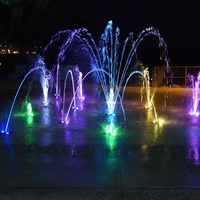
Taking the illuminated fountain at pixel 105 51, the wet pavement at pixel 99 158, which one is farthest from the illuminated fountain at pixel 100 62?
the wet pavement at pixel 99 158

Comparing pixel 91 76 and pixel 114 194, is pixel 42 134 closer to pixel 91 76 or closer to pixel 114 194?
pixel 114 194

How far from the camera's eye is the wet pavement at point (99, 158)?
16.6 feet

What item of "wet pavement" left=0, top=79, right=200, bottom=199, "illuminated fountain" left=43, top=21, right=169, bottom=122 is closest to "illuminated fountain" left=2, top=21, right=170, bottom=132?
"illuminated fountain" left=43, top=21, right=169, bottom=122

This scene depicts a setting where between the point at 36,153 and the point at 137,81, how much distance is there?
20.5 m

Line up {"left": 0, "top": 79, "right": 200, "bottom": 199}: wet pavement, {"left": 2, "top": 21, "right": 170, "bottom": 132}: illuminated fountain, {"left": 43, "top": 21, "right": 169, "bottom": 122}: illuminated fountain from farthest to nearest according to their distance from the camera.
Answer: {"left": 43, "top": 21, "right": 169, "bottom": 122}: illuminated fountain
{"left": 2, "top": 21, "right": 170, "bottom": 132}: illuminated fountain
{"left": 0, "top": 79, "right": 200, "bottom": 199}: wet pavement

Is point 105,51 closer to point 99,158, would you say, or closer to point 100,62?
point 100,62

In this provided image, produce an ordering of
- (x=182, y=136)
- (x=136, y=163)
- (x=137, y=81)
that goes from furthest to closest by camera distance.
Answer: (x=137, y=81) → (x=182, y=136) → (x=136, y=163)

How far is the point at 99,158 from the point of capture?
6551 millimetres

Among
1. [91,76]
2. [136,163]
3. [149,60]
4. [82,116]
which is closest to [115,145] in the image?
[136,163]

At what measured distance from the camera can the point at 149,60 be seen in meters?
43.4

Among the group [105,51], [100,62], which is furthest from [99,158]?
[105,51]

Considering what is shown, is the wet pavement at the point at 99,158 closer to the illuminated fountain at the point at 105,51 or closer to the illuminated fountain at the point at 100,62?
the illuminated fountain at the point at 100,62

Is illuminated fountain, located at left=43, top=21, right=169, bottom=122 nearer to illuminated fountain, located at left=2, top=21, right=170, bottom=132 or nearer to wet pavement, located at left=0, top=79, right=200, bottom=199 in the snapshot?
illuminated fountain, located at left=2, top=21, right=170, bottom=132

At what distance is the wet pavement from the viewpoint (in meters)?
5.06
